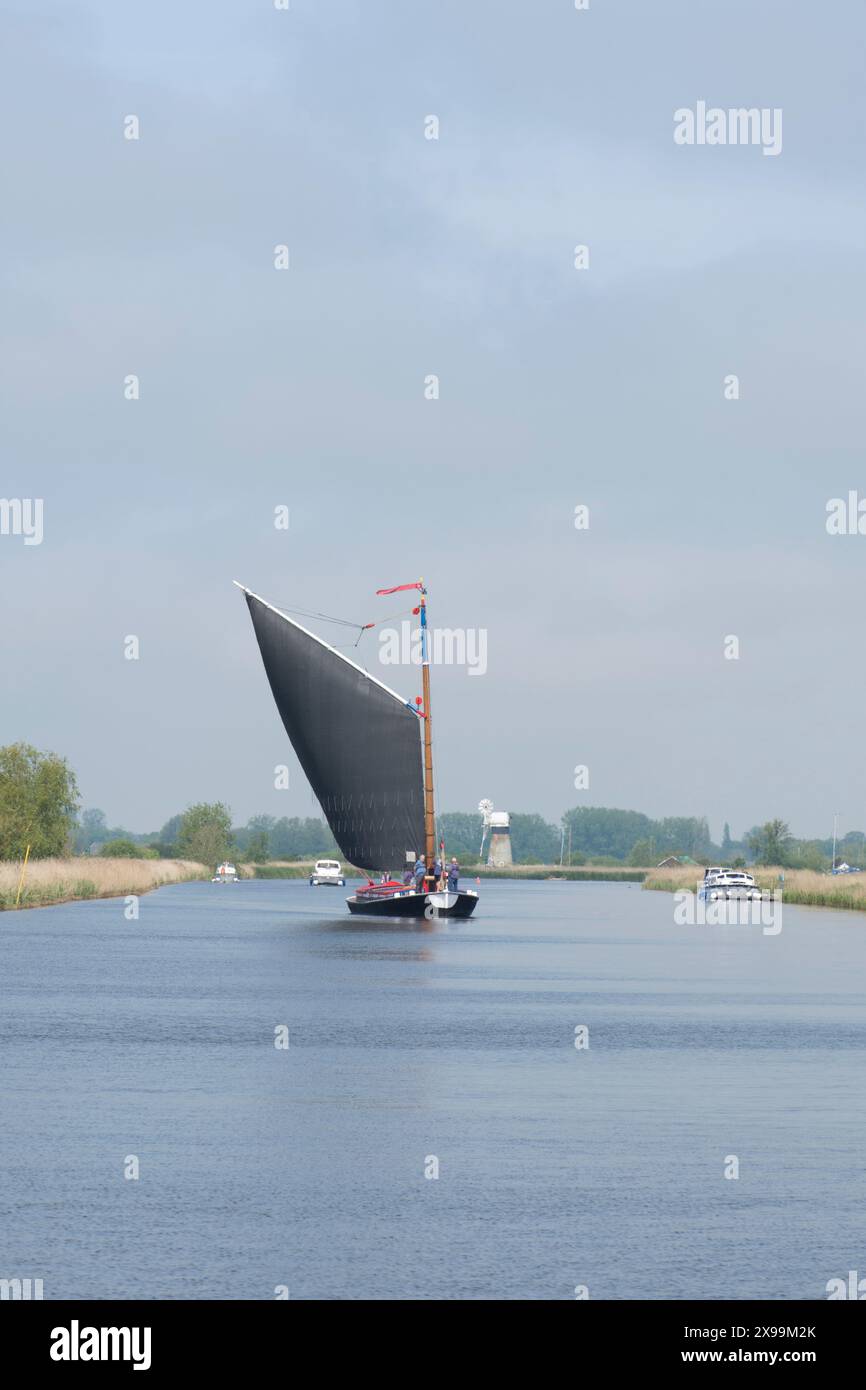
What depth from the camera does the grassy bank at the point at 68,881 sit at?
8869 cm

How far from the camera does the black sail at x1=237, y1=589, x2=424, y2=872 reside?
8175 centimetres

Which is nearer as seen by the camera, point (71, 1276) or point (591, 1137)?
Answer: point (71, 1276)

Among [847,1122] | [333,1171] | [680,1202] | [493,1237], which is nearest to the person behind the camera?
[493,1237]

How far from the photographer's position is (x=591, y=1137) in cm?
2133

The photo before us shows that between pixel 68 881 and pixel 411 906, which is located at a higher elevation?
pixel 68 881

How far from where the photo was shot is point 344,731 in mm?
82062

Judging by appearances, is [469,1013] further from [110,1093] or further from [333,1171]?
[333,1171]

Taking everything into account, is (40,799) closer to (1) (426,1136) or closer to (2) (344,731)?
(2) (344,731)

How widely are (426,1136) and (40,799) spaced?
90470mm

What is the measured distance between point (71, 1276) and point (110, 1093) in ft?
32.6

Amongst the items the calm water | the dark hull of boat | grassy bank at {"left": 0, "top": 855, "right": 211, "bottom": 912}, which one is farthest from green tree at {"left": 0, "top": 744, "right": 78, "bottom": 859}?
the calm water

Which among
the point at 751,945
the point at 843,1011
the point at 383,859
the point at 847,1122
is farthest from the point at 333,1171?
the point at 383,859

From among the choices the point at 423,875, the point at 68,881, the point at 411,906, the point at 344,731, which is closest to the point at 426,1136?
the point at 344,731
